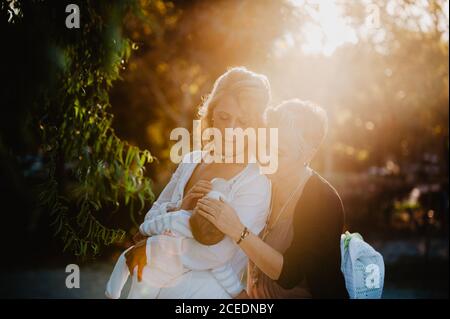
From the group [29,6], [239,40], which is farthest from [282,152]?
[239,40]

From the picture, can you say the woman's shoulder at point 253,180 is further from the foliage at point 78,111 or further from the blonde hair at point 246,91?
the foliage at point 78,111

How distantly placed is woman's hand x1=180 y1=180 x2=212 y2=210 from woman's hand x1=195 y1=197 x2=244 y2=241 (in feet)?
0.33

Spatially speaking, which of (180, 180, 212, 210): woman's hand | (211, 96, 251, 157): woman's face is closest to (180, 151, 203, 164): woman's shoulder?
(211, 96, 251, 157): woman's face

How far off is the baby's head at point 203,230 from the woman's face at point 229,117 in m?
0.51

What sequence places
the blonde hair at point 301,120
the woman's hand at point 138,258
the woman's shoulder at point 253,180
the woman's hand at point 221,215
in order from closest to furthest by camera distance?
the woman's hand at point 221,215 → the woman's hand at point 138,258 → the woman's shoulder at point 253,180 → the blonde hair at point 301,120

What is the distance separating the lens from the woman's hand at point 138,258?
2.81m

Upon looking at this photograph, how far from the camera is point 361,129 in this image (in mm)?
24484

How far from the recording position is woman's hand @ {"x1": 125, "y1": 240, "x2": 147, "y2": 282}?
281 cm

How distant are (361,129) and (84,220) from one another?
877 inches

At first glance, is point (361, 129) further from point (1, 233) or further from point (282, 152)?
point (282, 152)

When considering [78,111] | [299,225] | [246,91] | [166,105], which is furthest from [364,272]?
[166,105]

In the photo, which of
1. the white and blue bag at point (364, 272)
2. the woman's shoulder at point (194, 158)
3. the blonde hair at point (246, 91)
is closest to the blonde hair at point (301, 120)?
the blonde hair at point (246, 91)

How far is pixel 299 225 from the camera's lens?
3.08m

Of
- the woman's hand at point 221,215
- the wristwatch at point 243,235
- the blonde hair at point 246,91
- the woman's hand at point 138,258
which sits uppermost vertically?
the blonde hair at point 246,91
